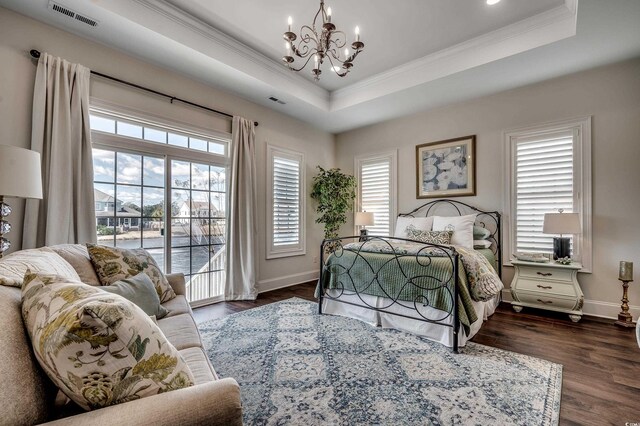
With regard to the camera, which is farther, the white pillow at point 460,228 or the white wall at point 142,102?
the white pillow at point 460,228

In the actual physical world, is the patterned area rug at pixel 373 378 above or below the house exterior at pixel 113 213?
below

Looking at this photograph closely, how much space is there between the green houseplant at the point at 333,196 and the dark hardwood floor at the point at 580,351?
1.95 meters

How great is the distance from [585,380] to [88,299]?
2.97 meters

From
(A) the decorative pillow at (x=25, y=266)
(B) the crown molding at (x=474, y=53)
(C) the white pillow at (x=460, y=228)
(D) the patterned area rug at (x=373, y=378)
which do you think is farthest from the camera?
(C) the white pillow at (x=460, y=228)

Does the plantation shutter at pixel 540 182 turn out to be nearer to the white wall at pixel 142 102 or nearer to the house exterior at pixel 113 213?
the white wall at pixel 142 102

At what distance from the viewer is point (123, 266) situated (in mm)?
2031

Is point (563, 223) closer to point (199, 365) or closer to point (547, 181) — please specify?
point (547, 181)

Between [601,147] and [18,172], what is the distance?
545 cm

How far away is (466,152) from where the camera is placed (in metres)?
4.34

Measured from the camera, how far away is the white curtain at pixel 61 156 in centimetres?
254

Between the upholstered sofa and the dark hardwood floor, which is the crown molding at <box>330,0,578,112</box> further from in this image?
the upholstered sofa

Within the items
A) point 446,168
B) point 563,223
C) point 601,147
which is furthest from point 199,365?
point 601,147

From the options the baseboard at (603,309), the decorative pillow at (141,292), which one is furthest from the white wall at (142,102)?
the baseboard at (603,309)

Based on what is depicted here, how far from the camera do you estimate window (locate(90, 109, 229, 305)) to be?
3102 mm
